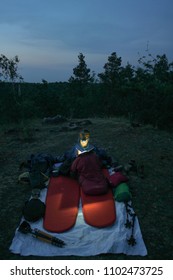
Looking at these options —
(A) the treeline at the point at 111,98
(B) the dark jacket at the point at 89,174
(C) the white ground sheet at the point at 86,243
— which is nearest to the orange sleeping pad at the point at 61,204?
(C) the white ground sheet at the point at 86,243

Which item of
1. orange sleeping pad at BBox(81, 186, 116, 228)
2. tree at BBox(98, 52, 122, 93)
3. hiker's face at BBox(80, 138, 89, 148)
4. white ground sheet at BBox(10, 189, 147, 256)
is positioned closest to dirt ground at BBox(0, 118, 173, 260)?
white ground sheet at BBox(10, 189, 147, 256)

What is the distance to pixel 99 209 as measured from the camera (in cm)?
539

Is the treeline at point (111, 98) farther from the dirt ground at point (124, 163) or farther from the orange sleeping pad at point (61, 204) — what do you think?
the orange sleeping pad at point (61, 204)

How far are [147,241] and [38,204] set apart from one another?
2.20m

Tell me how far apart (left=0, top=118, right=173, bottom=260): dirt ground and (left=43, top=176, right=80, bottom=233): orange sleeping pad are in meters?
0.66

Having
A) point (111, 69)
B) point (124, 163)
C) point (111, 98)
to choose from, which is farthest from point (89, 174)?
point (111, 69)

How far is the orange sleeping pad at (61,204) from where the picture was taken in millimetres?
5086

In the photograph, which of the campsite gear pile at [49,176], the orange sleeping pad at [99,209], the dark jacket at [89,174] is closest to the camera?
the orange sleeping pad at [99,209]

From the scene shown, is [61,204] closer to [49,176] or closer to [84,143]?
[49,176]

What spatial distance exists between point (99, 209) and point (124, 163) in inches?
133

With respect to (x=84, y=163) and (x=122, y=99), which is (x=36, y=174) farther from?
(x=122, y=99)

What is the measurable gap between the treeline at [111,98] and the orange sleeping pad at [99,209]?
9554 mm
